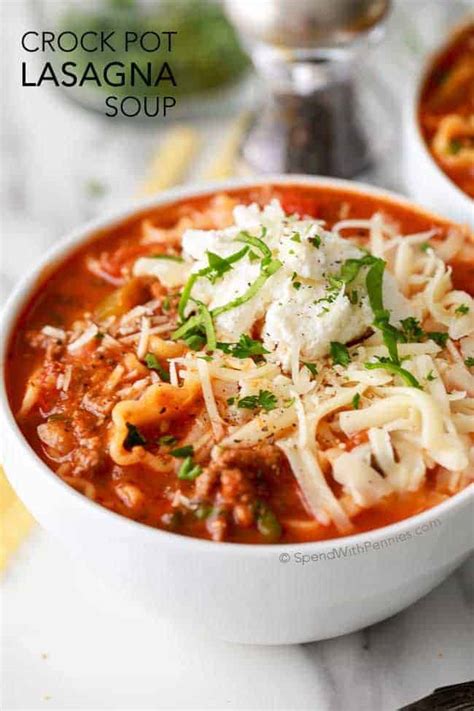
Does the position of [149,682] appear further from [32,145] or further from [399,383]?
[32,145]

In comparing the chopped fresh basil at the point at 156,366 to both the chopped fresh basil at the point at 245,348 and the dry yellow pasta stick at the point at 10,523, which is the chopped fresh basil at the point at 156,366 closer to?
the chopped fresh basil at the point at 245,348

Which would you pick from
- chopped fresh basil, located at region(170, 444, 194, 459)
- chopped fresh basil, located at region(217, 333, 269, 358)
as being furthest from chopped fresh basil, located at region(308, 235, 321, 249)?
chopped fresh basil, located at region(170, 444, 194, 459)

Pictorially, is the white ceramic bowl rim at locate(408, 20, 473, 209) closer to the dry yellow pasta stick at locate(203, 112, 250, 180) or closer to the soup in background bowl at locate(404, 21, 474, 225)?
the soup in background bowl at locate(404, 21, 474, 225)

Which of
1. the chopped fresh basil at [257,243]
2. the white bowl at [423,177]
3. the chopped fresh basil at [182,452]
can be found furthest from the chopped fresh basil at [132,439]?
the white bowl at [423,177]

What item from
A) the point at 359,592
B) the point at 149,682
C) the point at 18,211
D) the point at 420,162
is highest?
the point at 420,162

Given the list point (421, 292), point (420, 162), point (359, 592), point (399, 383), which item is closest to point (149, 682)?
point (359, 592)

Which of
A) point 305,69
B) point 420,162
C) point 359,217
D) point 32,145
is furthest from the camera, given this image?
point 32,145
